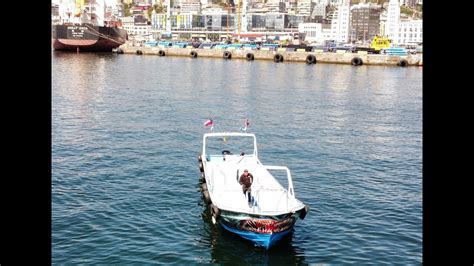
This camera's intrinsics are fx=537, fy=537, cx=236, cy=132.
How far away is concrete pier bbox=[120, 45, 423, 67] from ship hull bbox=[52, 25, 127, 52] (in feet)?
27.0

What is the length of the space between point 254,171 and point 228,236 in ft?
19.3

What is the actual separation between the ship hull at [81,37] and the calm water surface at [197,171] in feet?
281

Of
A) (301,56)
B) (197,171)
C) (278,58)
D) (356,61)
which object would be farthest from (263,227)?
(278,58)

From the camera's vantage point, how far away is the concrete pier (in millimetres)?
133125

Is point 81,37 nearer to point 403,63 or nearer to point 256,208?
point 403,63

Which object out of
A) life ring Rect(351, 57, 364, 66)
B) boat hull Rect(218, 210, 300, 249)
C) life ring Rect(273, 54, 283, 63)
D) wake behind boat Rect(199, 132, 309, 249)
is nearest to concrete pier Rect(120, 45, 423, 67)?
life ring Rect(351, 57, 364, 66)

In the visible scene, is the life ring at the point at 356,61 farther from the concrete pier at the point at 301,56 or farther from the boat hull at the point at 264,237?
the boat hull at the point at 264,237

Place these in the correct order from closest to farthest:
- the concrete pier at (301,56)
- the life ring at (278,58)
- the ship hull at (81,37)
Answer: the concrete pier at (301,56)
the life ring at (278,58)
the ship hull at (81,37)

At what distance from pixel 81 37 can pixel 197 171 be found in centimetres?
13844

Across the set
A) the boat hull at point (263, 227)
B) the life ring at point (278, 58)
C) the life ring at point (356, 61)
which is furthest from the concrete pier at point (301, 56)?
the boat hull at point (263, 227)

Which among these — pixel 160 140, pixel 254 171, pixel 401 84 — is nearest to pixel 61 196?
pixel 254 171

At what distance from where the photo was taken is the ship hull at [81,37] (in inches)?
6299

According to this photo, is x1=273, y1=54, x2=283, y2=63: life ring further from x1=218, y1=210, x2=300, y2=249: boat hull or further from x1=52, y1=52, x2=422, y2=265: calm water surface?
x1=218, y1=210, x2=300, y2=249: boat hull
